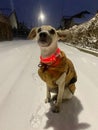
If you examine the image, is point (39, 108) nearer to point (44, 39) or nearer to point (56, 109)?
point (56, 109)

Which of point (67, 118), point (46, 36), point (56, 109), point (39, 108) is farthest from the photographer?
point (39, 108)

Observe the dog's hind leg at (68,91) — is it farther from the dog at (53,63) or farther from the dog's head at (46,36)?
the dog's head at (46,36)

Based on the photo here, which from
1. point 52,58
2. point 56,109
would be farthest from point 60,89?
point 52,58

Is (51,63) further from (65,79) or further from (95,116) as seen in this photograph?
(95,116)

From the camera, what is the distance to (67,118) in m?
3.18

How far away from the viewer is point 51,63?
10.3ft

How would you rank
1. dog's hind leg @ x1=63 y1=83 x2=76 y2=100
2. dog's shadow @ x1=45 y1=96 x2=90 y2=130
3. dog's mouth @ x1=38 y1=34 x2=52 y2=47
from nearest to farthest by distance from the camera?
dog's shadow @ x1=45 y1=96 x2=90 y2=130, dog's mouth @ x1=38 y1=34 x2=52 y2=47, dog's hind leg @ x1=63 y1=83 x2=76 y2=100

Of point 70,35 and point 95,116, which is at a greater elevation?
point 70,35

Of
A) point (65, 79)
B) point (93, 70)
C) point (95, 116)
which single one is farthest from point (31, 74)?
Answer: point (95, 116)

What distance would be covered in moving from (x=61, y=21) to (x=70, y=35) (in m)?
37.0

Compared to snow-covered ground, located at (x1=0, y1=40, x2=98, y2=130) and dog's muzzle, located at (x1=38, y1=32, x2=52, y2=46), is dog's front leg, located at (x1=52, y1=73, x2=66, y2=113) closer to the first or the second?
snow-covered ground, located at (x1=0, y1=40, x2=98, y2=130)

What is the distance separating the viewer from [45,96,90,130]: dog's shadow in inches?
116

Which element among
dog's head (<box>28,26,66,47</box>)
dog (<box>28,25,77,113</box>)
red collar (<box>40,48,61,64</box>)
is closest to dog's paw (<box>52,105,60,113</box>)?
dog (<box>28,25,77,113</box>)

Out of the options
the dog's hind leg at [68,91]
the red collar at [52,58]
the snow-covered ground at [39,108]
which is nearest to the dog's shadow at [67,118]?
the snow-covered ground at [39,108]
